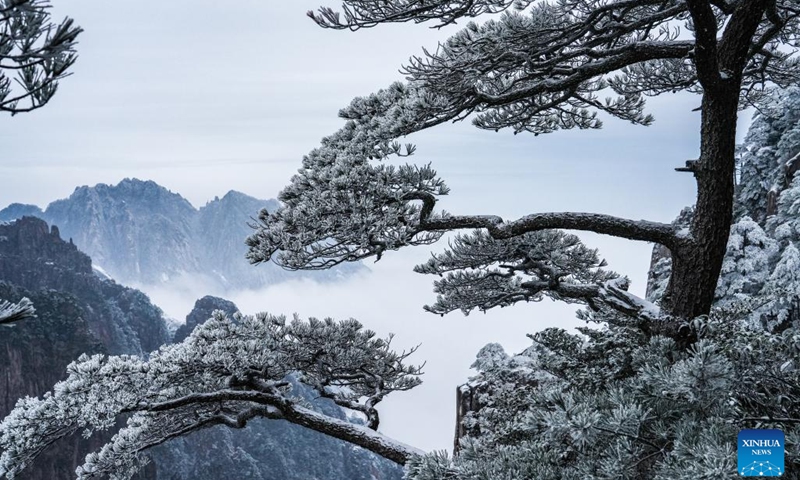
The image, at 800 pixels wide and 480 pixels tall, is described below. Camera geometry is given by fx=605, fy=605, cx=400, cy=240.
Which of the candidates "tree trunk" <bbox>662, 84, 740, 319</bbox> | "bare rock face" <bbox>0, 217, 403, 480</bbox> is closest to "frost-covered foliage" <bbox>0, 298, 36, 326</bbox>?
"tree trunk" <bbox>662, 84, 740, 319</bbox>

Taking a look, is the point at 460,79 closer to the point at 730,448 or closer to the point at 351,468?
the point at 730,448

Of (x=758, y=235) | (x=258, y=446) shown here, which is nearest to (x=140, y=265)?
(x=258, y=446)

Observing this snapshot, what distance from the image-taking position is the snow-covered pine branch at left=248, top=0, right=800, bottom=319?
3861 millimetres

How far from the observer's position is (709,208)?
398cm

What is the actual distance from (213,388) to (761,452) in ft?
17.1

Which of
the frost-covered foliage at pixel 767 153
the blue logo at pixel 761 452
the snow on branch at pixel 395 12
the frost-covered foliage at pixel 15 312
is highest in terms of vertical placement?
the frost-covered foliage at pixel 767 153

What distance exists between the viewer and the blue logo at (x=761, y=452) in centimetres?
214

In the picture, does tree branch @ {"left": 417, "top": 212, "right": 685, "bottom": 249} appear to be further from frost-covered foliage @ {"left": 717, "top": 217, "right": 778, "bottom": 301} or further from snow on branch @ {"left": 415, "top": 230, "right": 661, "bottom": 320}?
frost-covered foliage @ {"left": 717, "top": 217, "right": 778, "bottom": 301}

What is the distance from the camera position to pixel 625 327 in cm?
439

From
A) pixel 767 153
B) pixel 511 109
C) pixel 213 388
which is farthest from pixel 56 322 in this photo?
pixel 511 109

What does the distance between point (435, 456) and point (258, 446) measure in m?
50.1

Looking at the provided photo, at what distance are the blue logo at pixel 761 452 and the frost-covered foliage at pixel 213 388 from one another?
399 centimetres

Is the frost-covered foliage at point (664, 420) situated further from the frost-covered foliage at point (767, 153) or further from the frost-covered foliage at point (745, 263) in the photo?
the frost-covered foliage at point (767, 153)

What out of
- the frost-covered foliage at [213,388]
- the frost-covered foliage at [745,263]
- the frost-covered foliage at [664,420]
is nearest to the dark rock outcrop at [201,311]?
the frost-covered foliage at [745,263]
